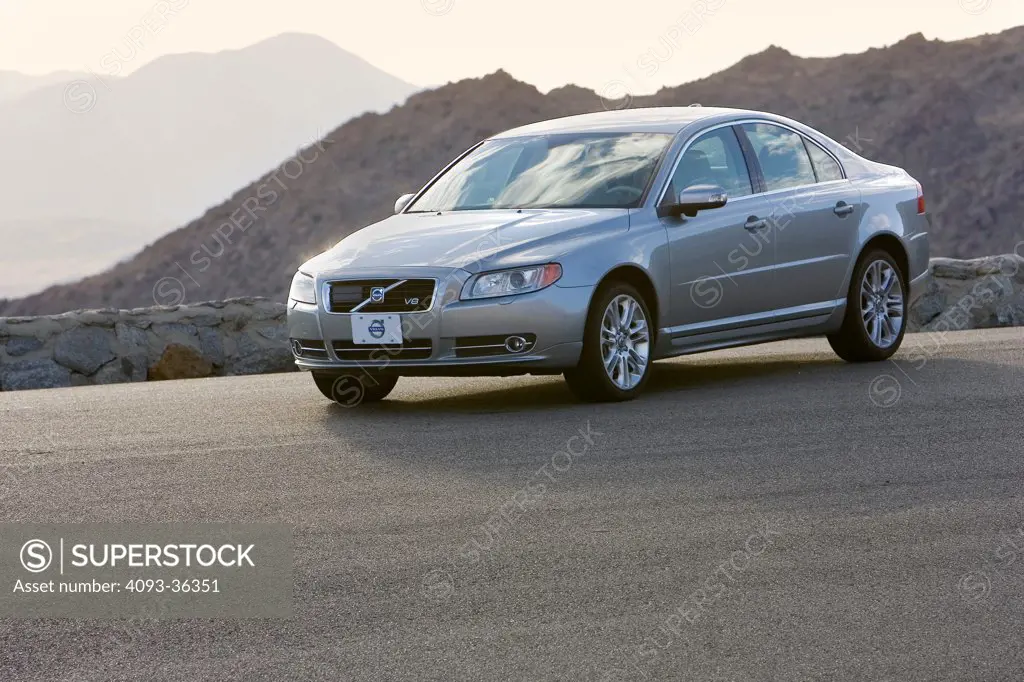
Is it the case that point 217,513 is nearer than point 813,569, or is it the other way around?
point 813,569

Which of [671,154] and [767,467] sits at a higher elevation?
[671,154]

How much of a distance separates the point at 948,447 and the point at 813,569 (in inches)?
105

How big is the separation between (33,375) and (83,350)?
0.45 m

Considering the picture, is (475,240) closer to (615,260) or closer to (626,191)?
(615,260)

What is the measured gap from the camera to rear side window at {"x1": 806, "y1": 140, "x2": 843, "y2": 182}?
1168 cm

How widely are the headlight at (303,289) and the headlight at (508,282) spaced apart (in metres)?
1.04

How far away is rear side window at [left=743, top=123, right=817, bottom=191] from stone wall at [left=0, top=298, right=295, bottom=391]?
4.97m

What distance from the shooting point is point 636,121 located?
1106 cm

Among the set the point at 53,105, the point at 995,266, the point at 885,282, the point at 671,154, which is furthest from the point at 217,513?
the point at 53,105

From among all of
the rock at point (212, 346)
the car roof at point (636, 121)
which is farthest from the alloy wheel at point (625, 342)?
the rock at point (212, 346)

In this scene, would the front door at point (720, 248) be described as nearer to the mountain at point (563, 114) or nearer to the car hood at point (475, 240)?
the car hood at point (475, 240)

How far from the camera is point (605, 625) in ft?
16.5

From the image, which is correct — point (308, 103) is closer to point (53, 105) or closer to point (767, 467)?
point (53, 105)

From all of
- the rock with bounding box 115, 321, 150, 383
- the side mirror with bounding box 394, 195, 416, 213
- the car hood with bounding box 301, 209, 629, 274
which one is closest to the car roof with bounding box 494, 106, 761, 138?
the side mirror with bounding box 394, 195, 416, 213
